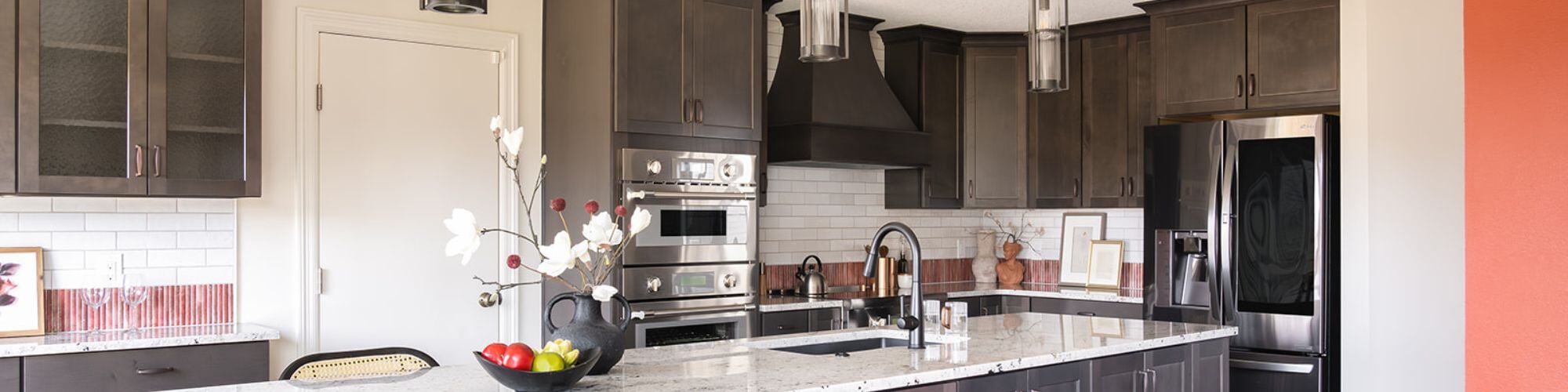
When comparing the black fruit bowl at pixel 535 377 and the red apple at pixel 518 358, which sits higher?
the red apple at pixel 518 358

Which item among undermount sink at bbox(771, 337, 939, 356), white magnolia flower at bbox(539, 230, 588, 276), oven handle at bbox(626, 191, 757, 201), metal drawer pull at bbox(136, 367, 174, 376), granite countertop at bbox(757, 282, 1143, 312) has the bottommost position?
metal drawer pull at bbox(136, 367, 174, 376)

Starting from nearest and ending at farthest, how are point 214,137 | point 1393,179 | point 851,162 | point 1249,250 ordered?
point 214,137 < point 1393,179 < point 1249,250 < point 851,162

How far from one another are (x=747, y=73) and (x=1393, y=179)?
Answer: 2936 mm

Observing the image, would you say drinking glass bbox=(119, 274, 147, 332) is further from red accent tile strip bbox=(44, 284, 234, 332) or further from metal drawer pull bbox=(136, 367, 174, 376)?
metal drawer pull bbox=(136, 367, 174, 376)

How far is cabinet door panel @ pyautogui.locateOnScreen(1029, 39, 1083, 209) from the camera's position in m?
6.83

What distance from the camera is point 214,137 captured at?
4.22 m

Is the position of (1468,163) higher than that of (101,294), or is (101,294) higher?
(1468,163)

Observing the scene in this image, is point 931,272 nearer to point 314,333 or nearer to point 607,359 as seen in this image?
point 314,333

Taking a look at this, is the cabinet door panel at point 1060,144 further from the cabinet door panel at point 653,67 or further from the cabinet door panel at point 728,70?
the cabinet door panel at point 653,67

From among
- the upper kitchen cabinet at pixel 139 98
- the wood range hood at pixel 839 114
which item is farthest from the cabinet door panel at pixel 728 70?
the upper kitchen cabinet at pixel 139 98

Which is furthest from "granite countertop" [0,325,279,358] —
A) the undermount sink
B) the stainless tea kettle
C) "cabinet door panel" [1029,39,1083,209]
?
"cabinet door panel" [1029,39,1083,209]

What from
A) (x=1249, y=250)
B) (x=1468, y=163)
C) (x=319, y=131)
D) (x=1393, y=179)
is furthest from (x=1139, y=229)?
(x=319, y=131)

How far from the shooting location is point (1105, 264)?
698cm

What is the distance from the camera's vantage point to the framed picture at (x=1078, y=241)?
709 centimetres
